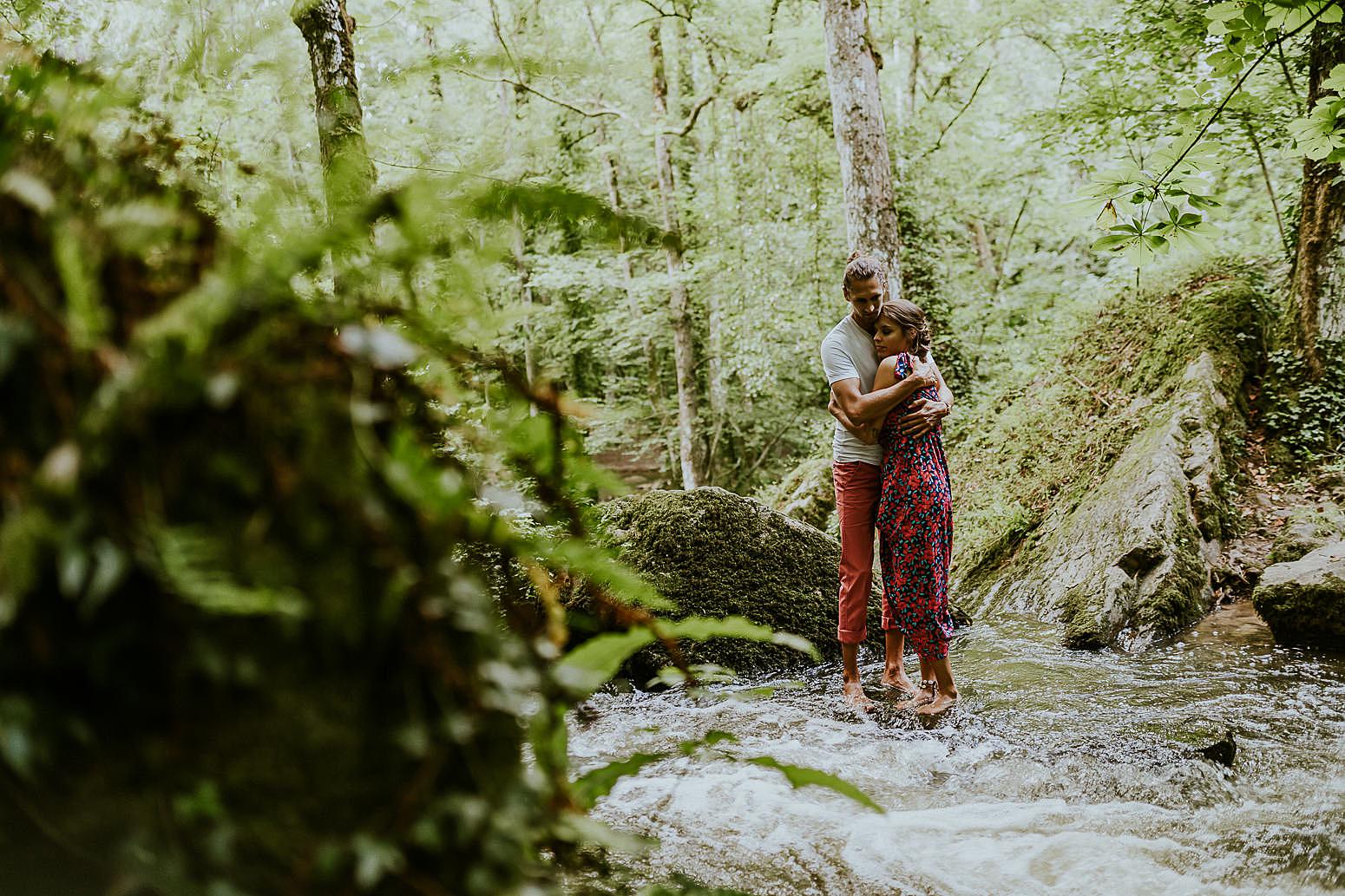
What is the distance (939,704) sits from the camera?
4.75 meters

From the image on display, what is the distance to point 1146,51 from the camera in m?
11.3

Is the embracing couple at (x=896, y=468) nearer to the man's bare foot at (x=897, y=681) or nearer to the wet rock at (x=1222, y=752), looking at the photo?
the man's bare foot at (x=897, y=681)

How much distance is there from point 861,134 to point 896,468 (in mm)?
5275

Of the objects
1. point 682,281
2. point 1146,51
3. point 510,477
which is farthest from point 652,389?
point 510,477

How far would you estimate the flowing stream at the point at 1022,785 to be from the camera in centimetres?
272

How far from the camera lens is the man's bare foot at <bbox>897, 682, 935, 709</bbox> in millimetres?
4855

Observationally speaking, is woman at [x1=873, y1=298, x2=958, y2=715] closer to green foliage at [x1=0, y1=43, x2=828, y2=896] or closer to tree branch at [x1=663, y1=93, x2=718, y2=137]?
green foliage at [x1=0, y1=43, x2=828, y2=896]

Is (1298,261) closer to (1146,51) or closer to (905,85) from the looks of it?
(1146,51)

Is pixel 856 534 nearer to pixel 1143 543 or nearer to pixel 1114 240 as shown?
pixel 1114 240

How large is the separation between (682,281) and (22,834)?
682 inches

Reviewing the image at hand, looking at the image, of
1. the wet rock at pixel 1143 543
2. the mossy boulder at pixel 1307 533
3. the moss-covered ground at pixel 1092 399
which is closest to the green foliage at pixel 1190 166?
the wet rock at pixel 1143 543

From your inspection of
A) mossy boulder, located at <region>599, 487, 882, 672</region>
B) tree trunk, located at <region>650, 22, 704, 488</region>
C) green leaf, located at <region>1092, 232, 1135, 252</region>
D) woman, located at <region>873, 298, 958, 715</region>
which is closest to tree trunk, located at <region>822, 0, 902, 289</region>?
mossy boulder, located at <region>599, 487, 882, 672</region>

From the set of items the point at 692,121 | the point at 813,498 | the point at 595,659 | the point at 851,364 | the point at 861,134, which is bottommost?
the point at 813,498

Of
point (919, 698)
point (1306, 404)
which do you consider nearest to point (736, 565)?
point (919, 698)
